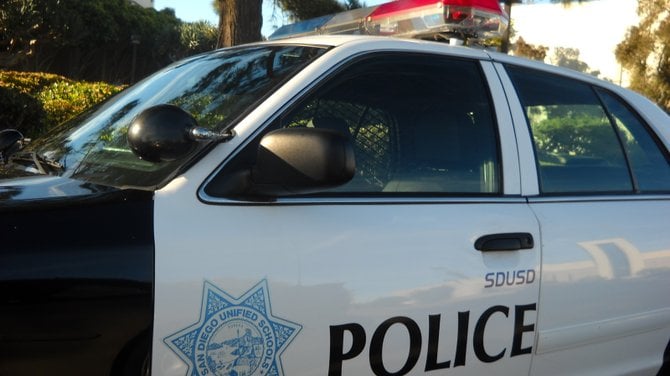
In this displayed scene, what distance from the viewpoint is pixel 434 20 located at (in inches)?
119

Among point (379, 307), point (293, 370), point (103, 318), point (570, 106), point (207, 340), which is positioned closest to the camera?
point (103, 318)

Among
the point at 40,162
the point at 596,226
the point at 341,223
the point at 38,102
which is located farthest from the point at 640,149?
the point at 38,102

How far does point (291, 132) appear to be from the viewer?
72.7 inches

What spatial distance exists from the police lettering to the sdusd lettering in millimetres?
75

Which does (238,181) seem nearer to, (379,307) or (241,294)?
(241,294)

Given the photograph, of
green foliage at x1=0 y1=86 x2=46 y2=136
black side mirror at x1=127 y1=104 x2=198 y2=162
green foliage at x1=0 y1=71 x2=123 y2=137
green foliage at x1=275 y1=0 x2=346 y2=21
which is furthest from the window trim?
green foliage at x1=275 y1=0 x2=346 y2=21

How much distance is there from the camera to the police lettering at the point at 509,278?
88.0 inches

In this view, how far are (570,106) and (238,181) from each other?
1630mm

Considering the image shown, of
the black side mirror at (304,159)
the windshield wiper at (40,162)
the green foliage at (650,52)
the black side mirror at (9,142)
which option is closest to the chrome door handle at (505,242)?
the black side mirror at (304,159)

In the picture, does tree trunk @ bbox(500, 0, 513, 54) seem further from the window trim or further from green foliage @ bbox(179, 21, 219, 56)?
green foliage @ bbox(179, 21, 219, 56)

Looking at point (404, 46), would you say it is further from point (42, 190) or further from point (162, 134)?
point (42, 190)

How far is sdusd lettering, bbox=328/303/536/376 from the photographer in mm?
1939

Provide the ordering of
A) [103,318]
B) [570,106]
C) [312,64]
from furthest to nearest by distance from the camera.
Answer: [570,106], [312,64], [103,318]

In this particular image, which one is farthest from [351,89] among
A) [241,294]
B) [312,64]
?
[241,294]
